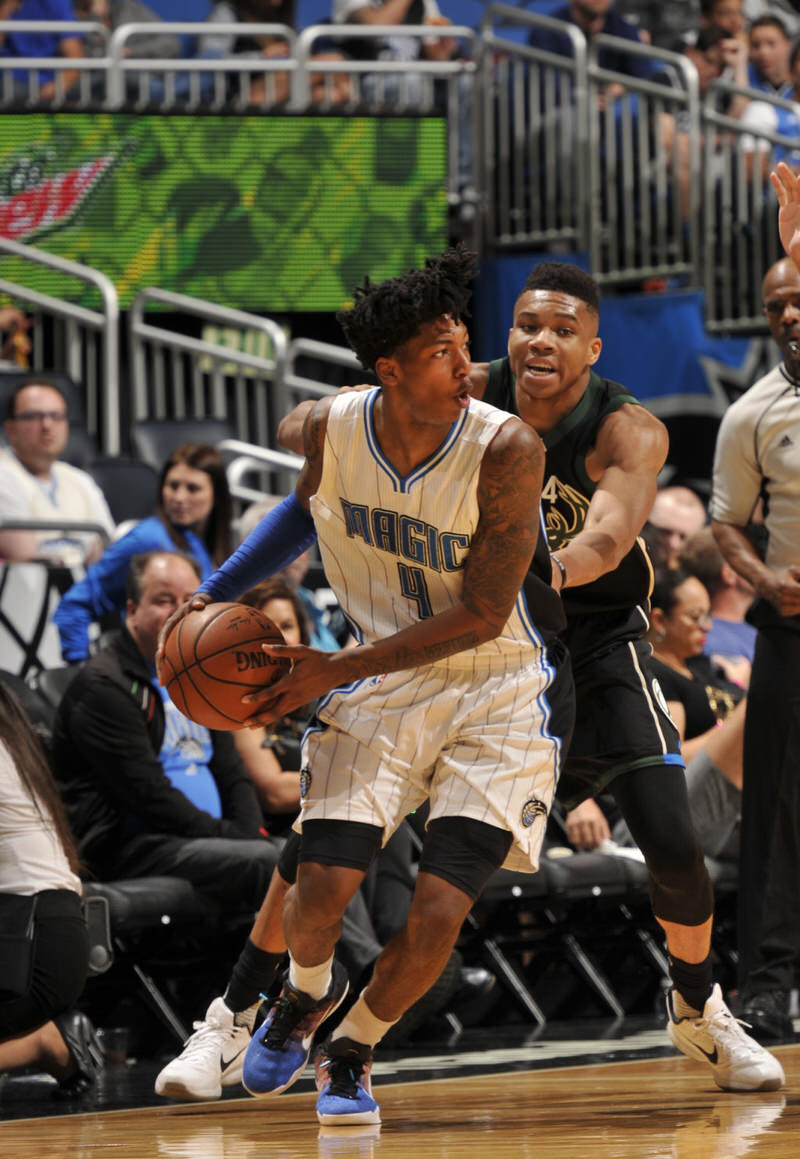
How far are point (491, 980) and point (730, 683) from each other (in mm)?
1940

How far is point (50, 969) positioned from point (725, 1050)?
176 centimetres

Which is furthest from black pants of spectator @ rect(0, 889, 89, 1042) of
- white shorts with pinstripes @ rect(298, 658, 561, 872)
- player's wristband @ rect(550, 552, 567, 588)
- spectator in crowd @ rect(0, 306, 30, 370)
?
spectator in crowd @ rect(0, 306, 30, 370)

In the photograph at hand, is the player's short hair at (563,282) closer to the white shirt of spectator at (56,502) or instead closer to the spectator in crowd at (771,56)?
the white shirt of spectator at (56,502)

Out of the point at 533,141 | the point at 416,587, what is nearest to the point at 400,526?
the point at 416,587

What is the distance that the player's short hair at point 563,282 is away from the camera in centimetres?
466

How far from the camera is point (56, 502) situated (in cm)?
825

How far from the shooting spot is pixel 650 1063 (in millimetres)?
5418

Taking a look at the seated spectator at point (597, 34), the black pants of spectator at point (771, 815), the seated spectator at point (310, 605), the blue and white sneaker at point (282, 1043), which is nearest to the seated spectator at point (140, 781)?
the seated spectator at point (310, 605)

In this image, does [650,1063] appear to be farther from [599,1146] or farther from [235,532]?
[235,532]

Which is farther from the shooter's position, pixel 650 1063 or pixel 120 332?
pixel 120 332

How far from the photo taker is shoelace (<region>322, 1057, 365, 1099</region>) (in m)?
4.04

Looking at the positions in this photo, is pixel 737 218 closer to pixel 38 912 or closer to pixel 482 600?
pixel 38 912

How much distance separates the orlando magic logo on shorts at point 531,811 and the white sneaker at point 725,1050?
2.93 feet

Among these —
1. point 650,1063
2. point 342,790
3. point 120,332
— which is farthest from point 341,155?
point 342,790
